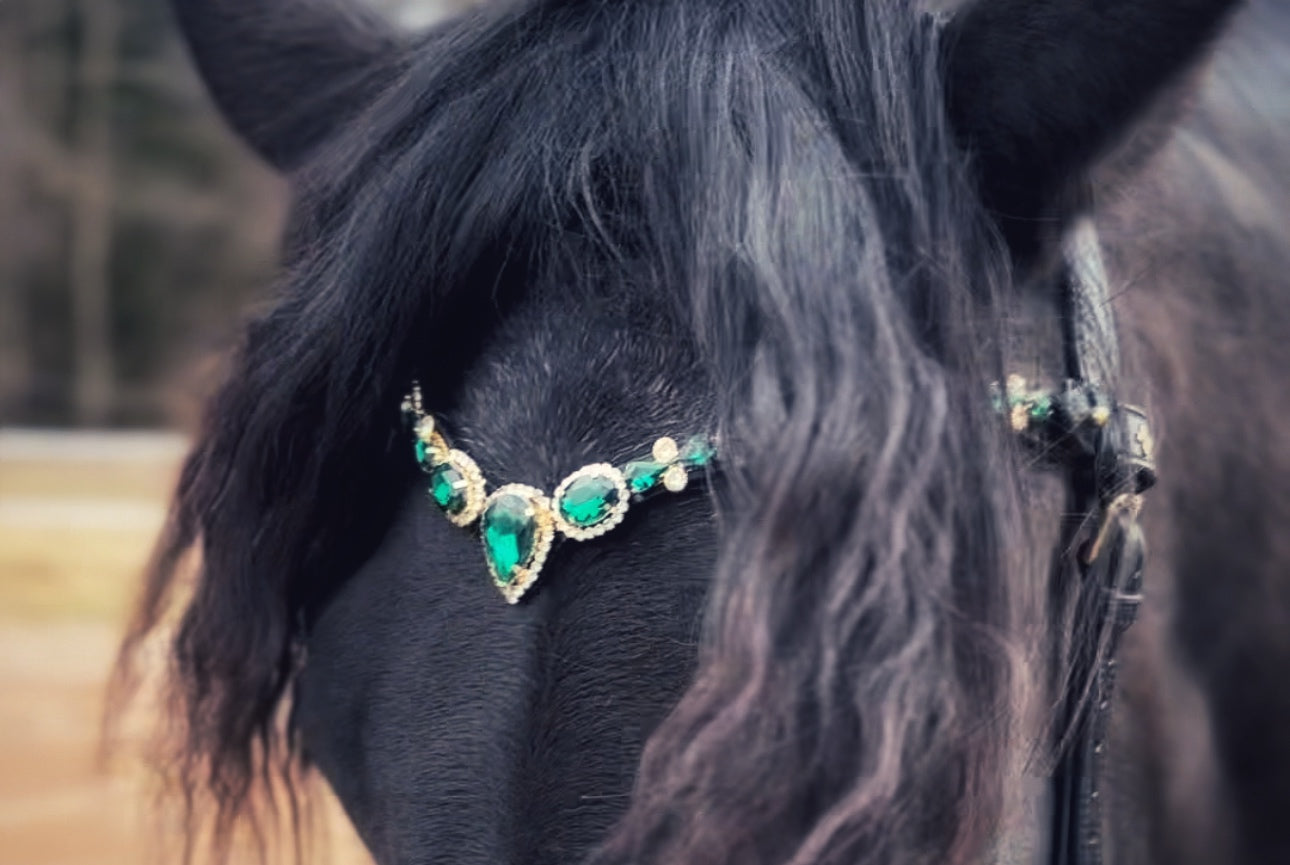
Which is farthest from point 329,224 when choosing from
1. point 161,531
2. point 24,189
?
point 24,189

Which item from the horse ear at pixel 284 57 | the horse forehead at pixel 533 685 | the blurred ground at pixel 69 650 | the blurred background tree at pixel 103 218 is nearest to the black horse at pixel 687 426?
the horse forehead at pixel 533 685

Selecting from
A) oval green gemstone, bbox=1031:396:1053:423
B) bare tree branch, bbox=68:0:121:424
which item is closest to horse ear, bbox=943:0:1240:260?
oval green gemstone, bbox=1031:396:1053:423

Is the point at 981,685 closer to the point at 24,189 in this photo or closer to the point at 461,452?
the point at 461,452

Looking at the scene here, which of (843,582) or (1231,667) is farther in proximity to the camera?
(1231,667)

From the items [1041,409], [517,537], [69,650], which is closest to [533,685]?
[517,537]

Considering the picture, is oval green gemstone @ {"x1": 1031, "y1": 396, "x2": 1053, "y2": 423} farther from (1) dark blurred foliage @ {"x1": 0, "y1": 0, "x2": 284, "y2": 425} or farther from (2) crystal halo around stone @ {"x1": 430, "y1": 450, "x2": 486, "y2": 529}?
(1) dark blurred foliage @ {"x1": 0, "y1": 0, "x2": 284, "y2": 425}

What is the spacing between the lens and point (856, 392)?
77 centimetres

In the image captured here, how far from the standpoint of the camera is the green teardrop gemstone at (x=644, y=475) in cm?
86

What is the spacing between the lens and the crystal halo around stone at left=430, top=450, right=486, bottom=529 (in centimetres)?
90

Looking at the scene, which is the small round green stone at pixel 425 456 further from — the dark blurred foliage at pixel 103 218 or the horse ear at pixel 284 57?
the dark blurred foliage at pixel 103 218

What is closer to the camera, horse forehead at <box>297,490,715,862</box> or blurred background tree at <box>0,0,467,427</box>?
horse forehead at <box>297,490,715,862</box>

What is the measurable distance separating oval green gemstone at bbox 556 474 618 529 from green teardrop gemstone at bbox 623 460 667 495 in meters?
0.01

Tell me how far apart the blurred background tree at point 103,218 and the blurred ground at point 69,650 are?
2.97m

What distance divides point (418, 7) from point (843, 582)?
4.99 metres
